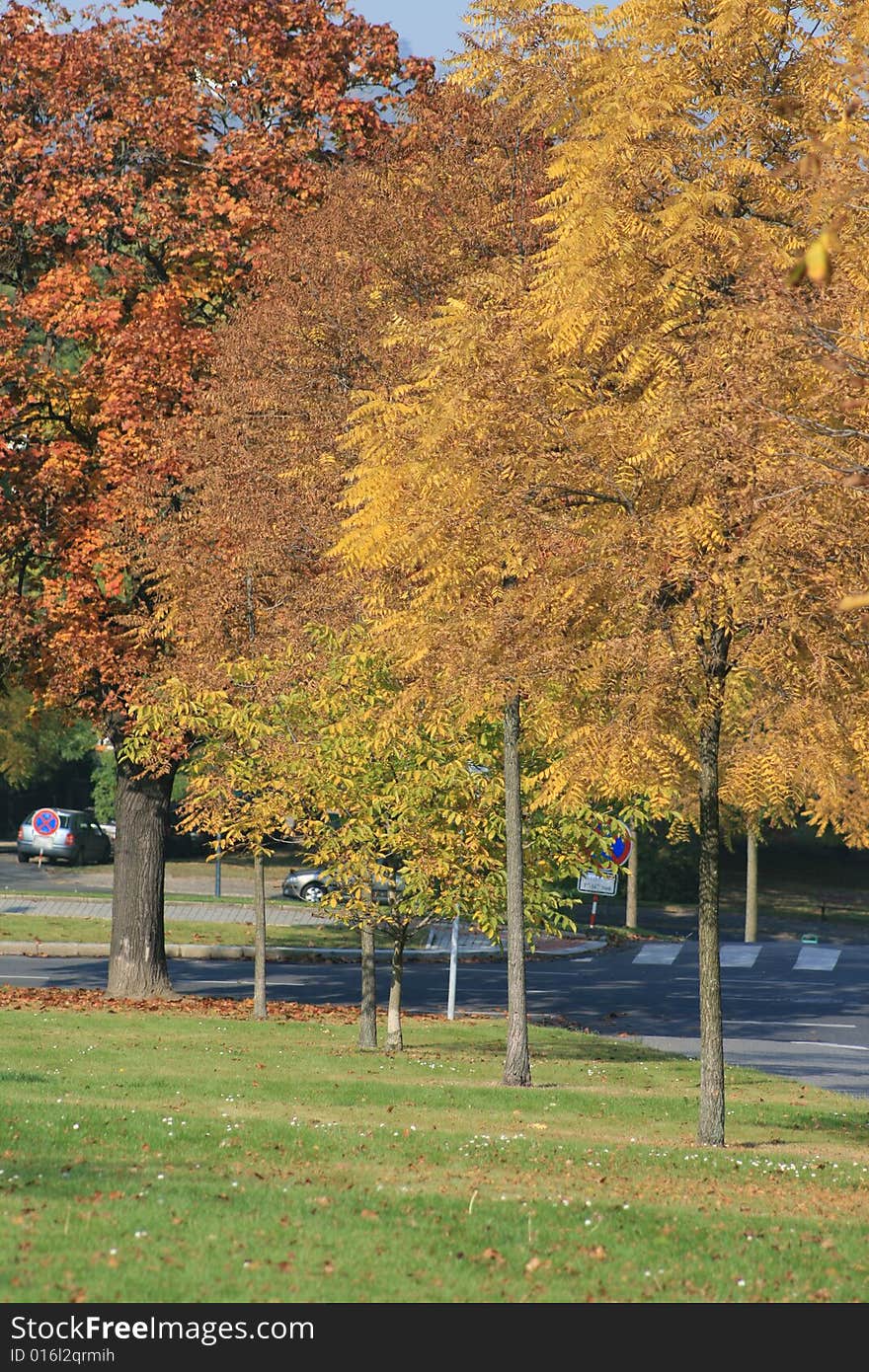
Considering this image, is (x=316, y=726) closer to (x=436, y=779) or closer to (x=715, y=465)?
(x=436, y=779)

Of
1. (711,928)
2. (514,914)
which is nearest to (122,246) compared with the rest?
(514,914)

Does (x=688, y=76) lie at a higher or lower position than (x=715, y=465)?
higher

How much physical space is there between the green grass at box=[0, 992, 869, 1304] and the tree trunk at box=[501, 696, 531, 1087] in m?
0.50

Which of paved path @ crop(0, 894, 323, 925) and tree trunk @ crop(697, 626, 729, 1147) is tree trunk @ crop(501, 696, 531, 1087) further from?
paved path @ crop(0, 894, 323, 925)

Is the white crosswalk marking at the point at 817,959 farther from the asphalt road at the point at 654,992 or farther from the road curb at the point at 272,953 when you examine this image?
the road curb at the point at 272,953

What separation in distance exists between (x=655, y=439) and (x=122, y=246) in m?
13.6

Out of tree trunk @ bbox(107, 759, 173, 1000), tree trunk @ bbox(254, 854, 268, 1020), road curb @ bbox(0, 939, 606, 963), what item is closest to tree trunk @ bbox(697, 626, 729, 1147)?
tree trunk @ bbox(254, 854, 268, 1020)

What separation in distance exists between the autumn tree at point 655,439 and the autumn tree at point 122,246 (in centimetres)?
813

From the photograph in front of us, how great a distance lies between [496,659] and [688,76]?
16.4 ft

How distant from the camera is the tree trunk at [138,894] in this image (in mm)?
23281

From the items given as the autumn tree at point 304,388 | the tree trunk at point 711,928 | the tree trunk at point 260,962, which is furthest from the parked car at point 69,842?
the tree trunk at point 711,928
